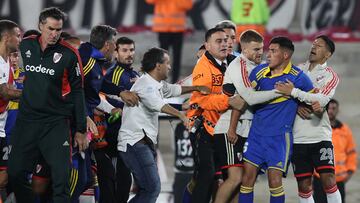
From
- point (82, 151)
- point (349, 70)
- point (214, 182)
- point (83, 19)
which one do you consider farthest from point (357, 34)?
point (82, 151)

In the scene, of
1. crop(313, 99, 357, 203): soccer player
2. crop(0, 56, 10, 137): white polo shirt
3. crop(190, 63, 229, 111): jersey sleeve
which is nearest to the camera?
crop(0, 56, 10, 137): white polo shirt

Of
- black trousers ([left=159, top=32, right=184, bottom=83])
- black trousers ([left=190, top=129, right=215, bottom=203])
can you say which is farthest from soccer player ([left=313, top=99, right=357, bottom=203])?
black trousers ([left=159, top=32, right=184, bottom=83])

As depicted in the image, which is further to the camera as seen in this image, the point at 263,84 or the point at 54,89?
the point at 263,84

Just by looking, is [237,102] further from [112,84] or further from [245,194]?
[112,84]

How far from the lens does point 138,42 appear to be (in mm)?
18672

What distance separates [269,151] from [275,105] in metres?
0.40

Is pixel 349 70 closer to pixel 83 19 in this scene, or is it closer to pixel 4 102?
pixel 83 19

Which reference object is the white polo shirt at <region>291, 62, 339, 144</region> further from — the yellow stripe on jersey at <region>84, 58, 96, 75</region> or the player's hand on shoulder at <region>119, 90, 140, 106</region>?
the yellow stripe on jersey at <region>84, 58, 96, 75</region>

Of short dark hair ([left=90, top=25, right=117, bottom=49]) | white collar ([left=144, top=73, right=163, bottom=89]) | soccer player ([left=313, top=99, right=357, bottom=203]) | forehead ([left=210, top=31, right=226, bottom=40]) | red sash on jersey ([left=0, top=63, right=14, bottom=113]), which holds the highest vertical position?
forehead ([left=210, top=31, right=226, bottom=40])

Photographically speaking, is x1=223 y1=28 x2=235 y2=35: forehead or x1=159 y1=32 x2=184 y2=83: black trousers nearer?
x1=223 y1=28 x2=235 y2=35: forehead

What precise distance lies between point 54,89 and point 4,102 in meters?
0.68

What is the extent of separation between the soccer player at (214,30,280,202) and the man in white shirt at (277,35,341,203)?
497 millimetres

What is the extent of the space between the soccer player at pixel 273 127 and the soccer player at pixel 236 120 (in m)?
0.10

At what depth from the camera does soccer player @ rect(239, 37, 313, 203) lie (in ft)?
30.9
